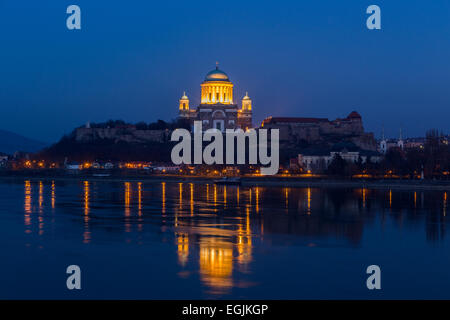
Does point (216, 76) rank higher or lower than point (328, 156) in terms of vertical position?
higher

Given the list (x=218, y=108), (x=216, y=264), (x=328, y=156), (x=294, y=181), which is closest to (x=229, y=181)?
(x=294, y=181)

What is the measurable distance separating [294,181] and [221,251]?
2496 cm

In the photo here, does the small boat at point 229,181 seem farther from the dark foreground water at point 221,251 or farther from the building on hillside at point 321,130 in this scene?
the building on hillside at point 321,130

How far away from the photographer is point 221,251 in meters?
12.0

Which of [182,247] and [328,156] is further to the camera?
[328,156]

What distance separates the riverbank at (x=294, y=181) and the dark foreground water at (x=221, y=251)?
13332 mm

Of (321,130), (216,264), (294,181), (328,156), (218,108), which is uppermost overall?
(218,108)

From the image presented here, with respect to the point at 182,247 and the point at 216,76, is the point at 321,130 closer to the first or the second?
the point at 216,76

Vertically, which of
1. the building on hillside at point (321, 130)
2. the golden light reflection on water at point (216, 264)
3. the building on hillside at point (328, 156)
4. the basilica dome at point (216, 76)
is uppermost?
the basilica dome at point (216, 76)

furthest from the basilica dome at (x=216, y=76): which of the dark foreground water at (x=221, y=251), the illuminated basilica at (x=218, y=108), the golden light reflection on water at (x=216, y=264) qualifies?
the golden light reflection on water at (x=216, y=264)

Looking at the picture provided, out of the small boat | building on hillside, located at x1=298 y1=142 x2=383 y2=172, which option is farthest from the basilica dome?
the small boat

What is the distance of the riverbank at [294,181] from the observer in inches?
1310

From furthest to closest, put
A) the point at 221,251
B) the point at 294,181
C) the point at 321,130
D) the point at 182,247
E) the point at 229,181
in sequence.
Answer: the point at 321,130 < the point at 294,181 < the point at 229,181 < the point at 182,247 < the point at 221,251
